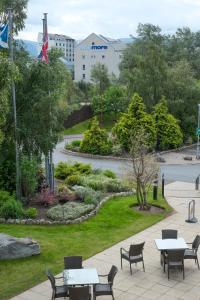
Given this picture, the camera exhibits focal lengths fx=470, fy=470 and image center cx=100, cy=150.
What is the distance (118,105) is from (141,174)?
133 feet

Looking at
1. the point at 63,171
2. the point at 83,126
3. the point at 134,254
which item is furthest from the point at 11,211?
the point at 83,126

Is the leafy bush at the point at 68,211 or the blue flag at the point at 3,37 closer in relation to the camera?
the blue flag at the point at 3,37

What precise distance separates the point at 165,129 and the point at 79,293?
35.1m

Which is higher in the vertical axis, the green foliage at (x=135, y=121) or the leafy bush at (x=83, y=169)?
the green foliage at (x=135, y=121)

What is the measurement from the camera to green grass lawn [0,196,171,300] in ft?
50.5

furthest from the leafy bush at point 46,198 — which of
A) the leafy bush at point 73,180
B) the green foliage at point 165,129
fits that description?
the green foliage at point 165,129

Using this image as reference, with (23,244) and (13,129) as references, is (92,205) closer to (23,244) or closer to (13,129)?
(13,129)

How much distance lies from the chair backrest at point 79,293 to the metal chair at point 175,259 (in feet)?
12.2

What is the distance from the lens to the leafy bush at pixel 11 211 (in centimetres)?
2166

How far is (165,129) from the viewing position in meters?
46.5

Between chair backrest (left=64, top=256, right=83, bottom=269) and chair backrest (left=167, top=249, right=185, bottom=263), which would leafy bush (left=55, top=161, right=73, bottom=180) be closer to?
chair backrest (left=167, top=249, right=185, bottom=263)

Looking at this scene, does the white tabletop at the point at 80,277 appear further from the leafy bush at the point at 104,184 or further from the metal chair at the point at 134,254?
the leafy bush at the point at 104,184

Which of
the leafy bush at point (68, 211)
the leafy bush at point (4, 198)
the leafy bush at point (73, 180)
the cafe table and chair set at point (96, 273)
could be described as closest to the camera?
the cafe table and chair set at point (96, 273)

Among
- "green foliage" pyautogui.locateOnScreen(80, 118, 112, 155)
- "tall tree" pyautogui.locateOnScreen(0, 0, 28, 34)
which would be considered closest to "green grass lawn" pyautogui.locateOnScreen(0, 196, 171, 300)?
"tall tree" pyautogui.locateOnScreen(0, 0, 28, 34)
